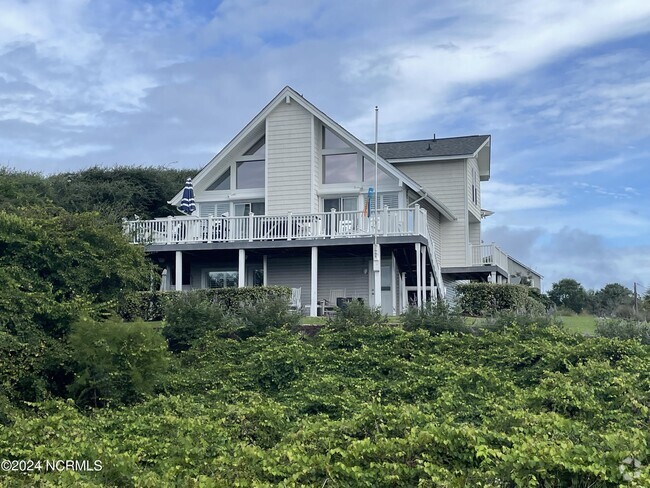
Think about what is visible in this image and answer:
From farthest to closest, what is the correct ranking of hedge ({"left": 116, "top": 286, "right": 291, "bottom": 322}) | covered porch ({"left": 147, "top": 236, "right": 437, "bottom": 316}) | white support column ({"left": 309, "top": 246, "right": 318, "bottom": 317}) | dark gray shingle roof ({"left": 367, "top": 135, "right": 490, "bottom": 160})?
dark gray shingle roof ({"left": 367, "top": 135, "right": 490, "bottom": 160}) < covered porch ({"left": 147, "top": 236, "right": 437, "bottom": 316}) < white support column ({"left": 309, "top": 246, "right": 318, "bottom": 317}) < hedge ({"left": 116, "top": 286, "right": 291, "bottom": 322})

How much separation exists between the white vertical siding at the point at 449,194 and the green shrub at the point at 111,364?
17.6 metres

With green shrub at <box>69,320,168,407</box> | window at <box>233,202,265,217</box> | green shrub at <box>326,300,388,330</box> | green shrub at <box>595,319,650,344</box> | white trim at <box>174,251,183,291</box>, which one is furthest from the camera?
window at <box>233,202,265,217</box>

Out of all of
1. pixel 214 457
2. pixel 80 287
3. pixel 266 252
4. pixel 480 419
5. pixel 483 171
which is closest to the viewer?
pixel 214 457

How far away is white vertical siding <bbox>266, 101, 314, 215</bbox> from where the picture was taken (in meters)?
25.4

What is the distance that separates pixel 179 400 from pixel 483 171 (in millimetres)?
24795

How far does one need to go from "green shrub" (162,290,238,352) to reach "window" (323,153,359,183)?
32.7 ft

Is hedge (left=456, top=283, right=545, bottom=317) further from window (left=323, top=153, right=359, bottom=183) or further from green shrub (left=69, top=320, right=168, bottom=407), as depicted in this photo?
green shrub (left=69, top=320, right=168, bottom=407)

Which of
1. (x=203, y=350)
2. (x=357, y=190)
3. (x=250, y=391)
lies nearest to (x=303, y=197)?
(x=357, y=190)

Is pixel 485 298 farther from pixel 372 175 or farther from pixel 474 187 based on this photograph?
pixel 474 187

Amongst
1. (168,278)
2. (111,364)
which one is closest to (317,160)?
(168,278)

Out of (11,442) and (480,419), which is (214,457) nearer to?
(11,442)

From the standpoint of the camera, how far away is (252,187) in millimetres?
26688

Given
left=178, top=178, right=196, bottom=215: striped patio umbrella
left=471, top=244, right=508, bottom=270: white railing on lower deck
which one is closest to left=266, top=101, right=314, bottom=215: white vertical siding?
left=178, top=178, right=196, bottom=215: striped patio umbrella

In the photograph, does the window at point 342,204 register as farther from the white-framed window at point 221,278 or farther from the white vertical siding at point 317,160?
the white-framed window at point 221,278
